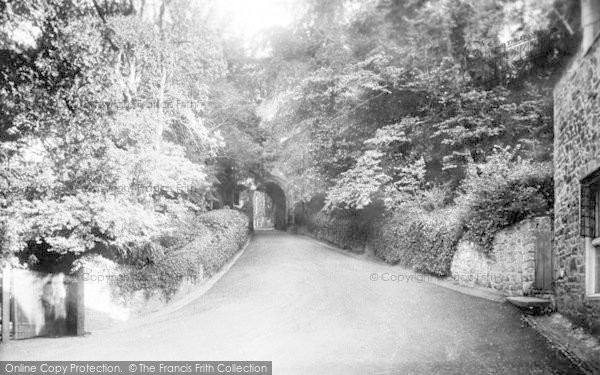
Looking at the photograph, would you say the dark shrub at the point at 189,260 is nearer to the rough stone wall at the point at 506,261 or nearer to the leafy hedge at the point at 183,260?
the leafy hedge at the point at 183,260

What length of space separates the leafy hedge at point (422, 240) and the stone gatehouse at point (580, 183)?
2695mm

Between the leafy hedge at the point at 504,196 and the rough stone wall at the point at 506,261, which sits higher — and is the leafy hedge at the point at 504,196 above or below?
above

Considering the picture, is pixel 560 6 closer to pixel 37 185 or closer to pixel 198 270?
pixel 37 185

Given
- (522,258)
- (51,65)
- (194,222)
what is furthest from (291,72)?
(194,222)

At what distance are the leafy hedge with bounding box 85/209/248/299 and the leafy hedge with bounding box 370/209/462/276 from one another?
391cm

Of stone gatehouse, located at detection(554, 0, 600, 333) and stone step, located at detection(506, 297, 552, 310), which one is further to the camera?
stone step, located at detection(506, 297, 552, 310)

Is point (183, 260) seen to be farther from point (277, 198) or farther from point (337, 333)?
point (277, 198)

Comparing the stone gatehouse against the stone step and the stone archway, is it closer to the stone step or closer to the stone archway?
the stone step

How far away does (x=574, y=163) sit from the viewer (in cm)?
487

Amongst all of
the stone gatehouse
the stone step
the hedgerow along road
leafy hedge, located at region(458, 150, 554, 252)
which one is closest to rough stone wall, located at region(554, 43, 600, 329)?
the stone gatehouse

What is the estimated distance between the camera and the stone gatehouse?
14.1 ft

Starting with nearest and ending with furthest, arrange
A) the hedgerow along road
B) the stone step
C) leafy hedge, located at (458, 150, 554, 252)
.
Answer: the hedgerow along road < the stone step < leafy hedge, located at (458, 150, 554, 252)

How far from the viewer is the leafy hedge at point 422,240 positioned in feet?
26.5

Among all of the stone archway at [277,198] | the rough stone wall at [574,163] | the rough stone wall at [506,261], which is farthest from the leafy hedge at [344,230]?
the rough stone wall at [574,163]
